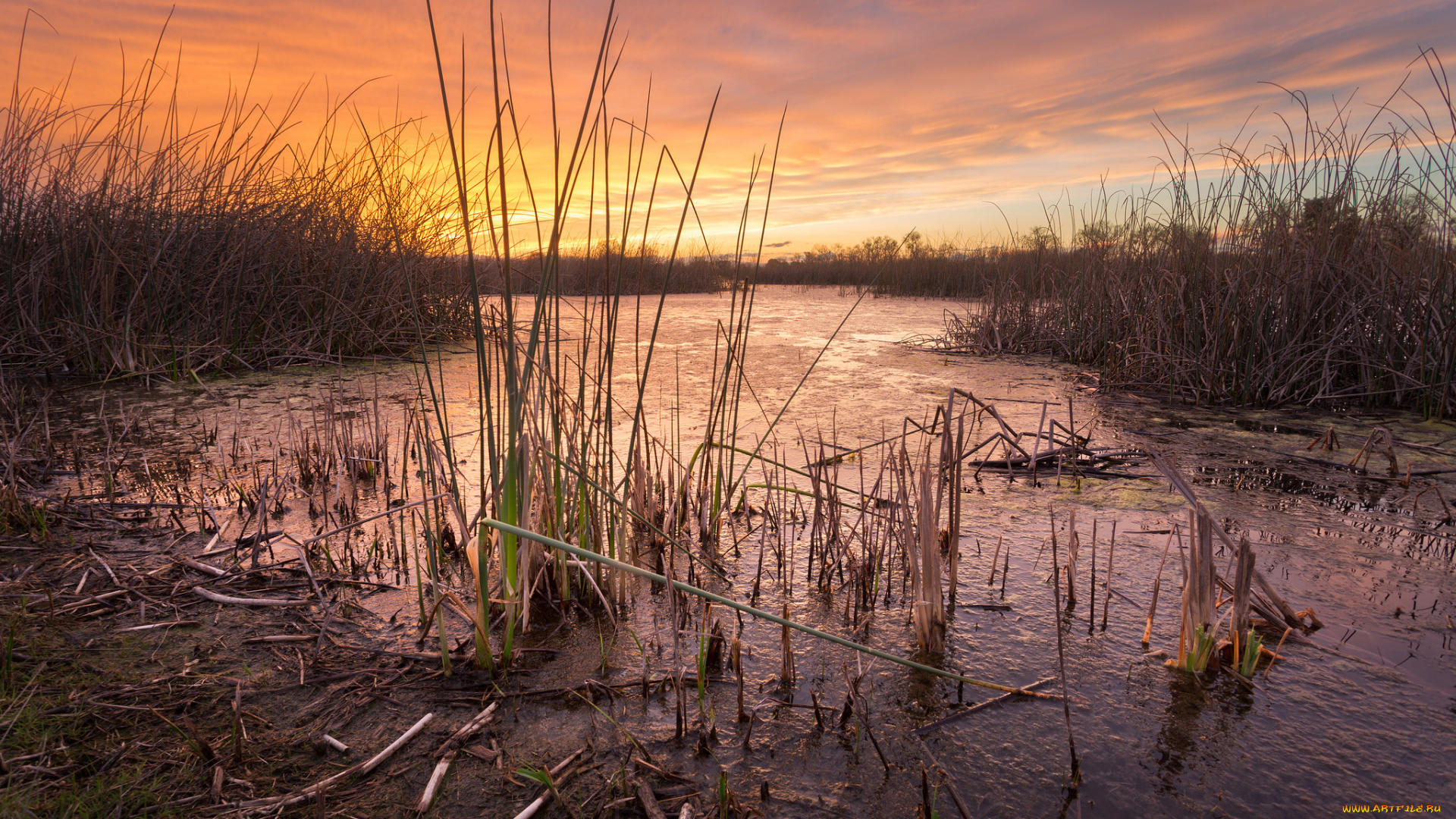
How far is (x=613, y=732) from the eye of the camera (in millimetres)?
1332

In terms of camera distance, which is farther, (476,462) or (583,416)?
(476,462)

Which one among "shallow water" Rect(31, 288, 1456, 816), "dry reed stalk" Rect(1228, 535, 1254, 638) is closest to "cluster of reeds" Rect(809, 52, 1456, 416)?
"shallow water" Rect(31, 288, 1456, 816)

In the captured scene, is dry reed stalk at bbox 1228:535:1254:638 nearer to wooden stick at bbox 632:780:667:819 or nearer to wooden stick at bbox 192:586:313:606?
wooden stick at bbox 632:780:667:819

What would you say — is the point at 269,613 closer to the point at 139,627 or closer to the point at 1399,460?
the point at 139,627

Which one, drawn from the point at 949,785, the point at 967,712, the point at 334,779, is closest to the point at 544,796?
the point at 334,779

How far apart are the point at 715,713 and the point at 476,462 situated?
1.97 m

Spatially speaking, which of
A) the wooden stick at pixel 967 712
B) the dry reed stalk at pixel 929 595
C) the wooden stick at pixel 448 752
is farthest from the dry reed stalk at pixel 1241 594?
the wooden stick at pixel 448 752

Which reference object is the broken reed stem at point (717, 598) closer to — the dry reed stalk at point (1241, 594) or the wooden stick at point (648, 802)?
the wooden stick at point (648, 802)

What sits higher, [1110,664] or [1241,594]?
[1241,594]

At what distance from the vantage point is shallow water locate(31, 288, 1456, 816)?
47.2 inches

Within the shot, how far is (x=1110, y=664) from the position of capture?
5.11 ft

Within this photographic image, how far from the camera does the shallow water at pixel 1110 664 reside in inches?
47.2

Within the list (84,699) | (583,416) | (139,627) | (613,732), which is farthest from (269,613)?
(613,732)

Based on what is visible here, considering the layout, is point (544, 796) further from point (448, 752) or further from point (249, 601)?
point (249, 601)
